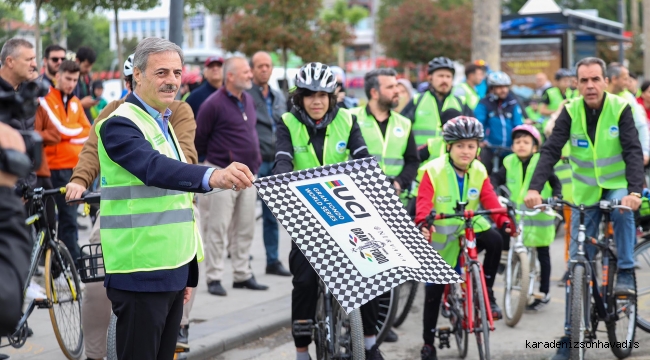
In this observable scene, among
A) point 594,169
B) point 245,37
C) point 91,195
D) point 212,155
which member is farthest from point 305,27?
point 91,195

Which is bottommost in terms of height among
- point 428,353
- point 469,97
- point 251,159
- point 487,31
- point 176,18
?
point 428,353

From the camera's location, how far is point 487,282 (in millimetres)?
7309

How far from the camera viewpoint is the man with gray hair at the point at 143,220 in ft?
13.1

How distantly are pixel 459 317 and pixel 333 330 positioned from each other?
1230 mm

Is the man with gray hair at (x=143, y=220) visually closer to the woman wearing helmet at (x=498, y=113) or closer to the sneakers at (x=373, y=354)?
the sneakers at (x=373, y=354)

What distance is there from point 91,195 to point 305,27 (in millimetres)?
19326

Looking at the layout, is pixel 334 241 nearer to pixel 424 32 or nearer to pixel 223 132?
pixel 223 132

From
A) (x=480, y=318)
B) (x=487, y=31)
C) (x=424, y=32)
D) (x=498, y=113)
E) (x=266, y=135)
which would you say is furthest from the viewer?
(x=424, y=32)

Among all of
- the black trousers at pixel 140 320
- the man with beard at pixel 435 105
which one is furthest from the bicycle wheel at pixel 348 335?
the man with beard at pixel 435 105

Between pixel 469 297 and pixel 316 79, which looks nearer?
pixel 316 79

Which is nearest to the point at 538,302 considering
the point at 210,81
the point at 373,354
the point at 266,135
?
the point at 373,354

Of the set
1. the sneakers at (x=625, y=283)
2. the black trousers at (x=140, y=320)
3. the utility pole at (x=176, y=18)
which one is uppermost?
the utility pole at (x=176, y=18)

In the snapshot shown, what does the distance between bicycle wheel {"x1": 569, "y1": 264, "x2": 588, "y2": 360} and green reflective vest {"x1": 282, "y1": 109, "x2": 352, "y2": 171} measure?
180cm

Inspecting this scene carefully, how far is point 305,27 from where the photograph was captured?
23.8 metres
